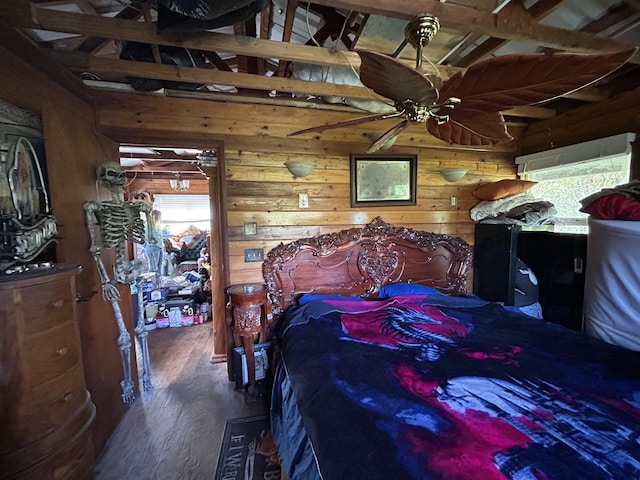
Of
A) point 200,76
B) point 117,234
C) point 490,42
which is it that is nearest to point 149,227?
point 117,234

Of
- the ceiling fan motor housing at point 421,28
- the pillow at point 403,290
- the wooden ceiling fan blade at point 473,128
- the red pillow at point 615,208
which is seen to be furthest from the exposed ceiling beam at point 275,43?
the pillow at point 403,290

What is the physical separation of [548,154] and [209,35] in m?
3.09

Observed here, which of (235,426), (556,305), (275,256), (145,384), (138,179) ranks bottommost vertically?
(235,426)

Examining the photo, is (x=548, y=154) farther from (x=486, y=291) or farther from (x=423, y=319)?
(x=423, y=319)

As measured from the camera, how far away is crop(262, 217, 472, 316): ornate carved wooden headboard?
2.55 metres

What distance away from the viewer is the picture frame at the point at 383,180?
2742 mm

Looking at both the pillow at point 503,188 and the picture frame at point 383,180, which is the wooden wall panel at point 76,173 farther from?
the pillow at point 503,188

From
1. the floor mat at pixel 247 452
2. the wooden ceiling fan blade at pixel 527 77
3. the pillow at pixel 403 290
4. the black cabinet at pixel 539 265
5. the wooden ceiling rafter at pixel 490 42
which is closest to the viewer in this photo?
the wooden ceiling fan blade at pixel 527 77

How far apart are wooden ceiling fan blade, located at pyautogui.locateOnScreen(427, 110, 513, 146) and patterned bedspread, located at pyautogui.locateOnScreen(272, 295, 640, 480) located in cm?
119

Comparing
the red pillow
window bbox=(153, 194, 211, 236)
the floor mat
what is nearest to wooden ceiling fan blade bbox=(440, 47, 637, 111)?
the red pillow

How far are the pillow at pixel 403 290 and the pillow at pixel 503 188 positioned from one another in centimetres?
114

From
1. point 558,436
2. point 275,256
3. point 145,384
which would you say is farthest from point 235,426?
point 558,436

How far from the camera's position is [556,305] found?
2.58m

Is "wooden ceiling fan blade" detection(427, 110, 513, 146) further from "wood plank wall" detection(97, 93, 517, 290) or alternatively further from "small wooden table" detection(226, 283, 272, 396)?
"small wooden table" detection(226, 283, 272, 396)
